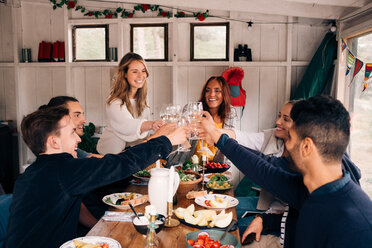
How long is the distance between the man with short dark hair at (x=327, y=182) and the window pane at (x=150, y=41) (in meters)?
3.59

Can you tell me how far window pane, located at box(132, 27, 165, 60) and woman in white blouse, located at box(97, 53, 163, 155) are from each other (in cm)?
172

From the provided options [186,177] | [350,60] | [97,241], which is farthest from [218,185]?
[350,60]

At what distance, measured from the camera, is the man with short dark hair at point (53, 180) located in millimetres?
1406

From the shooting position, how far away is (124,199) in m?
1.87

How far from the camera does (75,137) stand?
1.63 meters

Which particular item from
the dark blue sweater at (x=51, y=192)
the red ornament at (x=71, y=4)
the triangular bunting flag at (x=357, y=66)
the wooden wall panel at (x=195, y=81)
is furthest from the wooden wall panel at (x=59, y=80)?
the triangular bunting flag at (x=357, y=66)

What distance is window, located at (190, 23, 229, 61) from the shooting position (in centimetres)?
453

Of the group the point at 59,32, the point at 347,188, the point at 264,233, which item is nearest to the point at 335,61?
the point at 264,233

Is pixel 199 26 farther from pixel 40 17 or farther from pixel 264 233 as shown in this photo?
pixel 264 233

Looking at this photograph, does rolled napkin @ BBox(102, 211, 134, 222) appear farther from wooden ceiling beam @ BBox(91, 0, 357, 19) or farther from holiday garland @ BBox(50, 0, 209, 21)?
holiday garland @ BBox(50, 0, 209, 21)

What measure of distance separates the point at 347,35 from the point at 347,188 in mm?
2764

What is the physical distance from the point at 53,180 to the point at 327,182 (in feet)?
3.59

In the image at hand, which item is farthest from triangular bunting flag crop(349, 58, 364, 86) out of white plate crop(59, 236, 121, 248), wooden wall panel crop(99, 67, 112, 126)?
wooden wall panel crop(99, 67, 112, 126)

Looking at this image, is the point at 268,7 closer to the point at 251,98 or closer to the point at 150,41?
the point at 251,98
